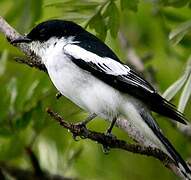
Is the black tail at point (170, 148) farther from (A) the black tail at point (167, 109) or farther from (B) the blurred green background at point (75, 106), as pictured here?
(B) the blurred green background at point (75, 106)

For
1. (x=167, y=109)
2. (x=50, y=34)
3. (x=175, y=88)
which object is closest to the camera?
(x=167, y=109)

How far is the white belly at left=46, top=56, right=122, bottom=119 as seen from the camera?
383 cm

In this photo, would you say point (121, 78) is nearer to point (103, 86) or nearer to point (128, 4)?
point (103, 86)

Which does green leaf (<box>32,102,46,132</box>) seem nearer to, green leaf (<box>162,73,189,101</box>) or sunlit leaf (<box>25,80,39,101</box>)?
sunlit leaf (<box>25,80,39,101</box>)

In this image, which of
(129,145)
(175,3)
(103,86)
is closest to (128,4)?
(175,3)

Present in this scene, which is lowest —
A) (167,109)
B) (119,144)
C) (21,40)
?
(119,144)

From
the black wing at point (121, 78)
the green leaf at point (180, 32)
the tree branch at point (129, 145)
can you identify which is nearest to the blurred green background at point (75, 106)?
the green leaf at point (180, 32)

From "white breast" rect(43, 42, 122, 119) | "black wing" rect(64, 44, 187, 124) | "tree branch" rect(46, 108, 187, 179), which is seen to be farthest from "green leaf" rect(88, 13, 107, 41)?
"tree branch" rect(46, 108, 187, 179)

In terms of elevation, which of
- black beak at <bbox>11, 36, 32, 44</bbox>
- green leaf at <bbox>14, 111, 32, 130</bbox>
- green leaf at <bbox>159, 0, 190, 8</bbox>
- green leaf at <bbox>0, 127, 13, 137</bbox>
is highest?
green leaf at <bbox>159, 0, 190, 8</bbox>

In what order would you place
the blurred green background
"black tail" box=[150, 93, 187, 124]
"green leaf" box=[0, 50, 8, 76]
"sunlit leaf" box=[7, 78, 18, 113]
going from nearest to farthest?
"black tail" box=[150, 93, 187, 124], the blurred green background, "sunlit leaf" box=[7, 78, 18, 113], "green leaf" box=[0, 50, 8, 76]

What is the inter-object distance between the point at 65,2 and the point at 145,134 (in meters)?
0.78

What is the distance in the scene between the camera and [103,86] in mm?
3881

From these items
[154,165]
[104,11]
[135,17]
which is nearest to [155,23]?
[135,17]

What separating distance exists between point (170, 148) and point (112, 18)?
768 millimetres
